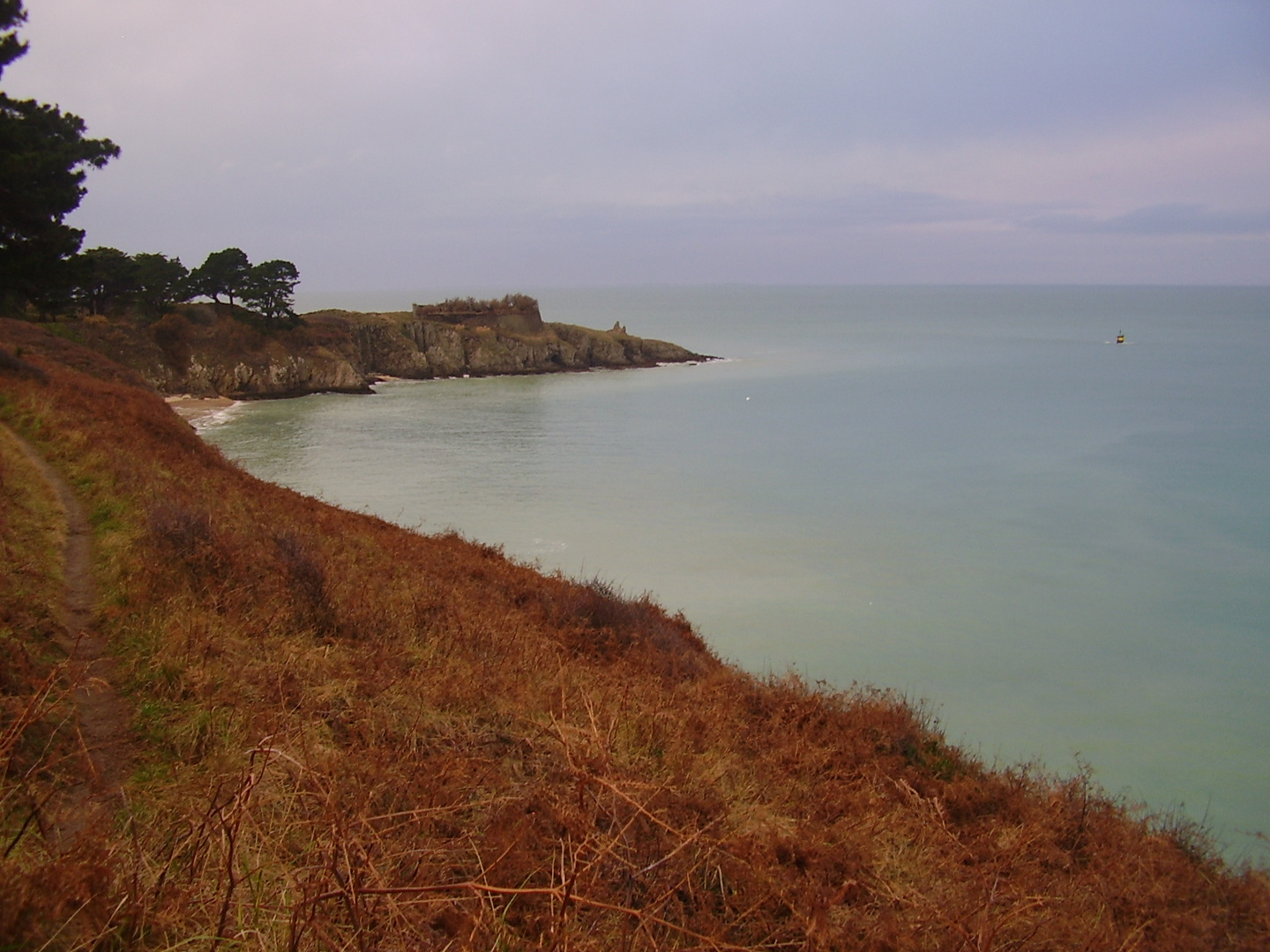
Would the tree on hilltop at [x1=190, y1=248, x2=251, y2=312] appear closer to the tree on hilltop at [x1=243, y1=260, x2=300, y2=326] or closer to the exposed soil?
the tree on hilltop at [x1=243, y1=260, x2=300, y2=326]

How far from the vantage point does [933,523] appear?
25484 mm

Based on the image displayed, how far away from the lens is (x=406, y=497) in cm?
2895

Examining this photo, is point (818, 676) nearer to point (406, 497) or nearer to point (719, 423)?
point (406, 497)

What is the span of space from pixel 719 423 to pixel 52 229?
109 feet

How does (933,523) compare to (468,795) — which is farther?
(933,523)

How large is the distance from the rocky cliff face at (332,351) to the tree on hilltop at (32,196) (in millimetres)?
33967

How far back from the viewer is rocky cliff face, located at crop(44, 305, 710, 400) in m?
56.8

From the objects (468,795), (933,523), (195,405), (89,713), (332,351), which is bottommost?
(933,523)

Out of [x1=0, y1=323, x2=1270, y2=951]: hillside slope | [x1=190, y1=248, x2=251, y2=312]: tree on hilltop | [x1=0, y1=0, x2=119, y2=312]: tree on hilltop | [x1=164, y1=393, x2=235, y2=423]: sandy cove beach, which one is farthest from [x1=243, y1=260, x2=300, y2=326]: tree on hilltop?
[x1=0, y1=323, x2=1270, y2=951]: hillside slope

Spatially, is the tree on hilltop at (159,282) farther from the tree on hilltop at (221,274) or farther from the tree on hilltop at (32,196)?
the tree on hilltop at (32,196)

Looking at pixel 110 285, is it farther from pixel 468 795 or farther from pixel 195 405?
pixel 468 795

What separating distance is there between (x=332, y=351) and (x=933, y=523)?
173ft

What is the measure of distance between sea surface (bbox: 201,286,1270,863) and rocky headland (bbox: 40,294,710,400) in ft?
18.7

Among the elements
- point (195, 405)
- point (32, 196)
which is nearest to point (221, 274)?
point (195, 405)
